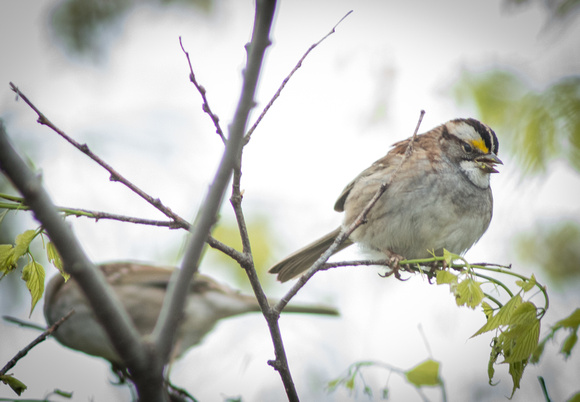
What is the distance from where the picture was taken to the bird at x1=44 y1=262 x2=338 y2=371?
12.5 feet

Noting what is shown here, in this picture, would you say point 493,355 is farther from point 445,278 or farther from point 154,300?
point 154,300

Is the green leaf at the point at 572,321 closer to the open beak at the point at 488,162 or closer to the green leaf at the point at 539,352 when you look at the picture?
the green leaf at the point at 539,352

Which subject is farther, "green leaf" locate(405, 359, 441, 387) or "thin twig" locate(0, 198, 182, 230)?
"green leaf" locate(405, 359, 441, 387)

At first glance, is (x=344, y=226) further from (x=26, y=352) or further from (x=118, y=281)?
(x=26, y=352)

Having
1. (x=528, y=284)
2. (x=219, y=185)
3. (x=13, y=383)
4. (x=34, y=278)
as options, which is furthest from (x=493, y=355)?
(x=13, y=383)

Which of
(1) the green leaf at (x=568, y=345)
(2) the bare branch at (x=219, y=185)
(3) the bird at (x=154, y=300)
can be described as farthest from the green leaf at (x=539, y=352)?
(3) the bird at (x=154, y=300)

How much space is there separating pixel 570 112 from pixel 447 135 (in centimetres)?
175

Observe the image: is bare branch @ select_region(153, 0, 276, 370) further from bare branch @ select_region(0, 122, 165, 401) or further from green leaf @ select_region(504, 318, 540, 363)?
green leaf @ select_region(504, 318, 540, 363)

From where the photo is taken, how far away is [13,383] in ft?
5.43

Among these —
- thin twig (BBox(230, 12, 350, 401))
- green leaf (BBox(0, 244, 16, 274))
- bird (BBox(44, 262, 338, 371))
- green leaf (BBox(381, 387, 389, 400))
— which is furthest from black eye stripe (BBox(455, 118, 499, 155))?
green leaf (BBox(0, 244, 16, 274))

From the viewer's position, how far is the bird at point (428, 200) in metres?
3.07

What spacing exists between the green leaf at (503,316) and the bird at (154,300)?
251 centimetres

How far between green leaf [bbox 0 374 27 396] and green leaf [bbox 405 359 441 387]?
4.09ft

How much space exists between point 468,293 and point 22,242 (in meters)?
1.21
